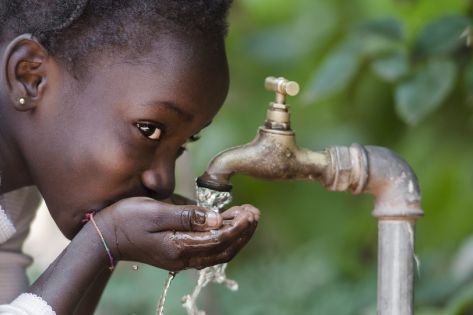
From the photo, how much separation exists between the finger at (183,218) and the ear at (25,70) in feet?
0.98

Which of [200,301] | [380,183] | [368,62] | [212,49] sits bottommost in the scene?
[200,301]

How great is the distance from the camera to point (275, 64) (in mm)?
2678

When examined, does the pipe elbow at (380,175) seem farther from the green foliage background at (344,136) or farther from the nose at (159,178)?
the green foliage background at (344,136)

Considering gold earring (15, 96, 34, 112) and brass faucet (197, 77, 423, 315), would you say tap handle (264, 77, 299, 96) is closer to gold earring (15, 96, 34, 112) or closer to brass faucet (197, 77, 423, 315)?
brass faucet (197, 77, 423, 315)

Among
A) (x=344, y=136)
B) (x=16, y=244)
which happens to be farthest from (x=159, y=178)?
(x=344, y=136)

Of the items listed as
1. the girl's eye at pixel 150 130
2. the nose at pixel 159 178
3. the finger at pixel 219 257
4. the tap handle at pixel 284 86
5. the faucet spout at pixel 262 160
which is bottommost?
the finger at pixel 219 257

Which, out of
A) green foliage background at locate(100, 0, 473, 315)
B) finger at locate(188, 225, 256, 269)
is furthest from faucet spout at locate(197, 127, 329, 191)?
green foliage background at locate(100, 0, 473, 315)

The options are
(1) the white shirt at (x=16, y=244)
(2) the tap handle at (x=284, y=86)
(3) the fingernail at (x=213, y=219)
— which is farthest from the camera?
(1) the white shirt at (x=16, y=244)

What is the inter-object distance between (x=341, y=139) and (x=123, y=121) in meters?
1.13

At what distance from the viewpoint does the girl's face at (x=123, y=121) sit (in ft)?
5.32

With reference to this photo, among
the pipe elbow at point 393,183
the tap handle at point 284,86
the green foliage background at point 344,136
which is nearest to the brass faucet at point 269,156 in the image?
the tap handle at point 284,86

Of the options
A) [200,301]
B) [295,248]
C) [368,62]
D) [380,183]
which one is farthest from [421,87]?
[295,248]

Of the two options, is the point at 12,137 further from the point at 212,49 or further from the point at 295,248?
the point at 295,248

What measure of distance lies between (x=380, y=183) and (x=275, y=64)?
1.05 metres
